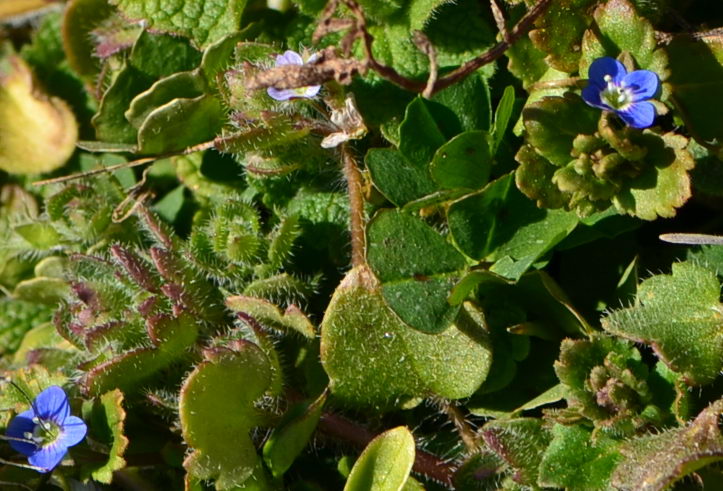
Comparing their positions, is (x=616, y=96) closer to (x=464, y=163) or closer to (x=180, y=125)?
(x=464, y=163)

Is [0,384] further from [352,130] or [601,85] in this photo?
[601,85]

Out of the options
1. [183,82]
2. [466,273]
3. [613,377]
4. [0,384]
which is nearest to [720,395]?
[613,377]

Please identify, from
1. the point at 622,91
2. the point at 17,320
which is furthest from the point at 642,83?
the point at 17,320

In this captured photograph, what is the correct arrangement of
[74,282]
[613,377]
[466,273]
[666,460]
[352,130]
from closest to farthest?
[666,460] < [613,377] < [466,273] < [352,130] < [74,282]

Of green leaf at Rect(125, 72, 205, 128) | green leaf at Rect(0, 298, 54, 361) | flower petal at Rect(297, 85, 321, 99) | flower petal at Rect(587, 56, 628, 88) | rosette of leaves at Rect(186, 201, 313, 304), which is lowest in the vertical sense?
green leaf at Rect(0, 298, 54, 361)

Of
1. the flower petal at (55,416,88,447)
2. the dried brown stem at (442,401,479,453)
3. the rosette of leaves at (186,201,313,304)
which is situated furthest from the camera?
the rosette of leaves at (186,201,313,304)

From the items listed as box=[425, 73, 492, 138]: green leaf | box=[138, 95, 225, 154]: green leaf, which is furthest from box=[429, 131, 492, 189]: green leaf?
box=[138, 95, 225, 154]: green leaf

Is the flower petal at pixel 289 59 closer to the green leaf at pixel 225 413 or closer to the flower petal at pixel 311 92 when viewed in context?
the flower petal at pixel 311 92

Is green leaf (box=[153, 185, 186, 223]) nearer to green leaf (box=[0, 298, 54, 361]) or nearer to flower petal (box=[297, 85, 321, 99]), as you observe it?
green leaf (box=[0, 298, 54, 361])
